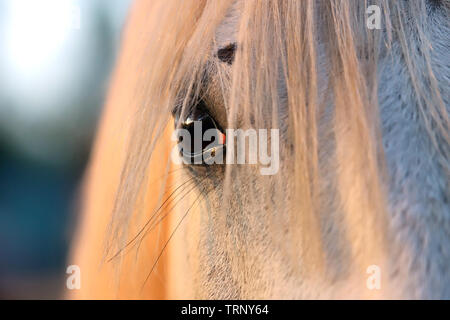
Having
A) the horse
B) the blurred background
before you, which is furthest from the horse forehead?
the blurred background

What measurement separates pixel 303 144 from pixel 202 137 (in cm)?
15

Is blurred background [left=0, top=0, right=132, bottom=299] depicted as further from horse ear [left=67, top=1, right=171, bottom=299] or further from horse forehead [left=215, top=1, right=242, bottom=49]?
horse forehead [left=215, top=1, right=242, bottom=49]

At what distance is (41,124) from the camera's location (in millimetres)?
1575

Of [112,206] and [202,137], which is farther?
[112,206]

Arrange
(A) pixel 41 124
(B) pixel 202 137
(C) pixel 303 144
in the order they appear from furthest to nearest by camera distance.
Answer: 1. (A) pixel 41 124
2. (B) pixel 202 137
3. (C) pixel 303 144

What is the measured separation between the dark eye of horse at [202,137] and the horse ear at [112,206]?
10 centimetres

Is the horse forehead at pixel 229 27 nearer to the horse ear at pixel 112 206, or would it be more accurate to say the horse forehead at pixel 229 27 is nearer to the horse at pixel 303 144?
the horse at pixel 303 144

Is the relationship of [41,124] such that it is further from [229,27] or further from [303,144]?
[303,144]

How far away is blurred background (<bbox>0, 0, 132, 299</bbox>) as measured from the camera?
137cm

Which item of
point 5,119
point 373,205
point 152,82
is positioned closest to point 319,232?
point 373,205

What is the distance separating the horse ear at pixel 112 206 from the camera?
621 millimetres

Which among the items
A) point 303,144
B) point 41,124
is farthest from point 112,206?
point 41,124
